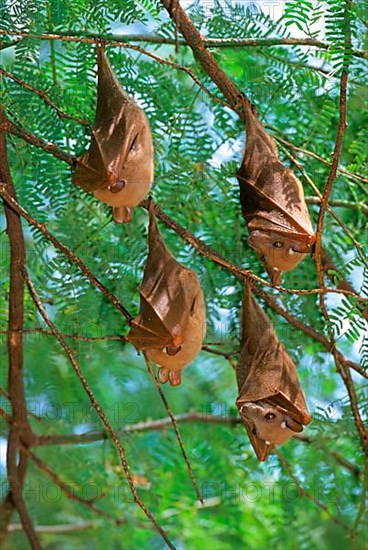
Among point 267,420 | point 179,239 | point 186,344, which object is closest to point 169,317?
point 186,344

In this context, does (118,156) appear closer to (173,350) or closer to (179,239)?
(173,350)

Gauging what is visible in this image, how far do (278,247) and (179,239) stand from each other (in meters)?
0.33

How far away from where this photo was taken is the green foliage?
39.8 inches

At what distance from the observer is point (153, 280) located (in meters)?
0.84

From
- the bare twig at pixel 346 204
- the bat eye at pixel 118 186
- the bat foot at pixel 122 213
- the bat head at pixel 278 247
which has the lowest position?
the bare twig at pixel 346 204

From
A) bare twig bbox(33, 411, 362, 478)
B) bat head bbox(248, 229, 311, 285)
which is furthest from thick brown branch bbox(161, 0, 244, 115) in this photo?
bare twig bbox(33, 411, 362, 478)

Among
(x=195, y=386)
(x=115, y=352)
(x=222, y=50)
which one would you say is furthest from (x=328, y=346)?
(x=195, y=386)

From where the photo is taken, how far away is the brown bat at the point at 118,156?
78cm

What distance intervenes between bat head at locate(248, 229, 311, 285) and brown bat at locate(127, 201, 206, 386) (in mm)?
65

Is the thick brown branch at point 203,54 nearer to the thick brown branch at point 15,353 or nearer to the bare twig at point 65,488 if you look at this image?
the thick brown branch at point 15,353

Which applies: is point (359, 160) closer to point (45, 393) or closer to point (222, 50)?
point (222, 50)

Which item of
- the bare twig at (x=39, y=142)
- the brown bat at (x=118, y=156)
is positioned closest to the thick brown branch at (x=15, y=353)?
the bare twig at (x=39, y=142)

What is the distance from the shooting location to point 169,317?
817 millimetres

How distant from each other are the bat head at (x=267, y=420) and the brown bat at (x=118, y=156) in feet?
0.63
